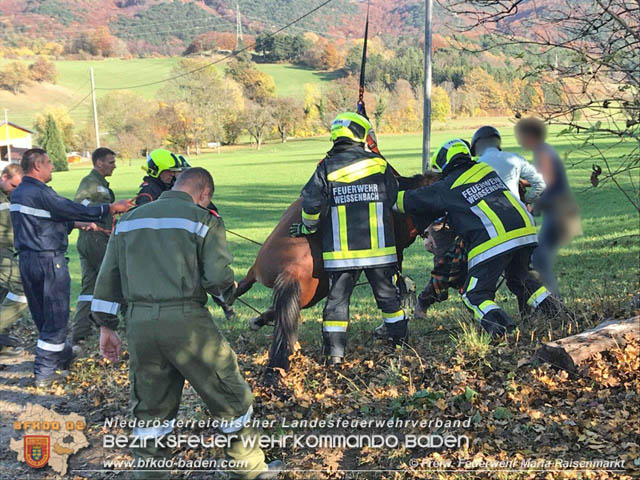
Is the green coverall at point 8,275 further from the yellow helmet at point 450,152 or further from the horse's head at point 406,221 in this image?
the yellow helmet at point 450,152

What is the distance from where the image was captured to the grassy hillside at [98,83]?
9438 centimetres

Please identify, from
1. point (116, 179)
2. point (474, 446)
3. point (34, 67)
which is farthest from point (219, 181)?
point (34, 67)

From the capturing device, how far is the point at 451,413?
4285 mm

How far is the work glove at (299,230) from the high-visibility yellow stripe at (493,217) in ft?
5.17

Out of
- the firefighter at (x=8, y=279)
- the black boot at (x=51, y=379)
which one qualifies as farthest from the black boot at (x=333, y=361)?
the firefighter at (x=8, y=279)

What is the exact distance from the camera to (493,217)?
208 inches

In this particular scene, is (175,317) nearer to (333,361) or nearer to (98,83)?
(333,361)

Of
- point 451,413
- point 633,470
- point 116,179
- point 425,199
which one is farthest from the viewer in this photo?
point 116,179

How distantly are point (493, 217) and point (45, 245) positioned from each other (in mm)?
4658

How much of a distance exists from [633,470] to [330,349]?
9.05 ft

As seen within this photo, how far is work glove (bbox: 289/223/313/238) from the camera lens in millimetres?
5586

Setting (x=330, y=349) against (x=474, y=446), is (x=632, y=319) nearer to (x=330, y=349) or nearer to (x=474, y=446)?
(x=474, y=446)

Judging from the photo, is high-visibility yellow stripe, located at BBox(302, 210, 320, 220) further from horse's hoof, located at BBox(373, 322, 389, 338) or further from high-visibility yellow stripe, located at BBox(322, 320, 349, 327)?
horse's hoof, located at BBox(373, 322, 389, 338)

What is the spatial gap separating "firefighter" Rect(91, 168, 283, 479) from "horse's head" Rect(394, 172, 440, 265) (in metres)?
2.55
